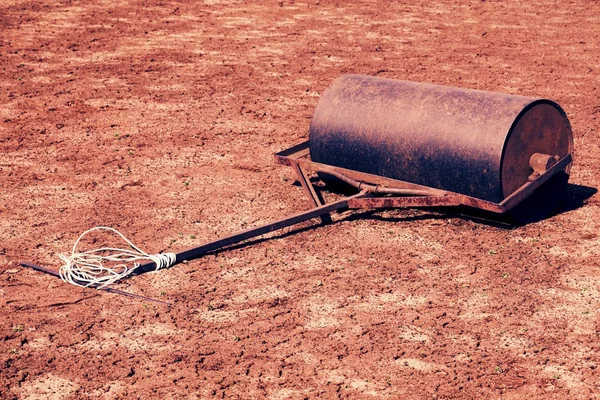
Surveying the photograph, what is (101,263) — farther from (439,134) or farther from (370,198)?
(439,134)

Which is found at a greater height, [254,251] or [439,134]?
[439,134]

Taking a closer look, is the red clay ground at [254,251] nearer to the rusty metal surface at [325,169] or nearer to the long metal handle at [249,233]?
the long metal handle at [249,233]

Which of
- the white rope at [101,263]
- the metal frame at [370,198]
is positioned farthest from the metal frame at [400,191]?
the white rope at [101,263]

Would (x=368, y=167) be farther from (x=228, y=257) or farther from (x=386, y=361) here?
(x=386, y=361)

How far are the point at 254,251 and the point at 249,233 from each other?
0.19 metres

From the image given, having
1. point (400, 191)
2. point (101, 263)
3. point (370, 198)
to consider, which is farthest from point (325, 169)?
point (101, 263)

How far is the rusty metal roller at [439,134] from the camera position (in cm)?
622

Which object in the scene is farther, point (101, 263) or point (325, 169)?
point (325, 169)

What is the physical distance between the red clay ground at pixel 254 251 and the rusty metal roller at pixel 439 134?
48 centimetres

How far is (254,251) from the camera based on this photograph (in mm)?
6293

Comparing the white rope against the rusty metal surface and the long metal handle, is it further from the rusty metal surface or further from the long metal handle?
the rusty metal surface

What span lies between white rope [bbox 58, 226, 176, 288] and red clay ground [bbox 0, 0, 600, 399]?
0.32 feet

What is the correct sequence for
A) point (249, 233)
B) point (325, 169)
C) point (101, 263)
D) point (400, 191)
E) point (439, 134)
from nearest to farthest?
1. point (101, 263)
2. point (249, 233)
3. point (439, 134)
4. point (400, 191)
5. point (325, 169)

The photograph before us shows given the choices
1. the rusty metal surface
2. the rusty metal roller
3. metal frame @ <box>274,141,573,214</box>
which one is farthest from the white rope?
the rusty metal roller
